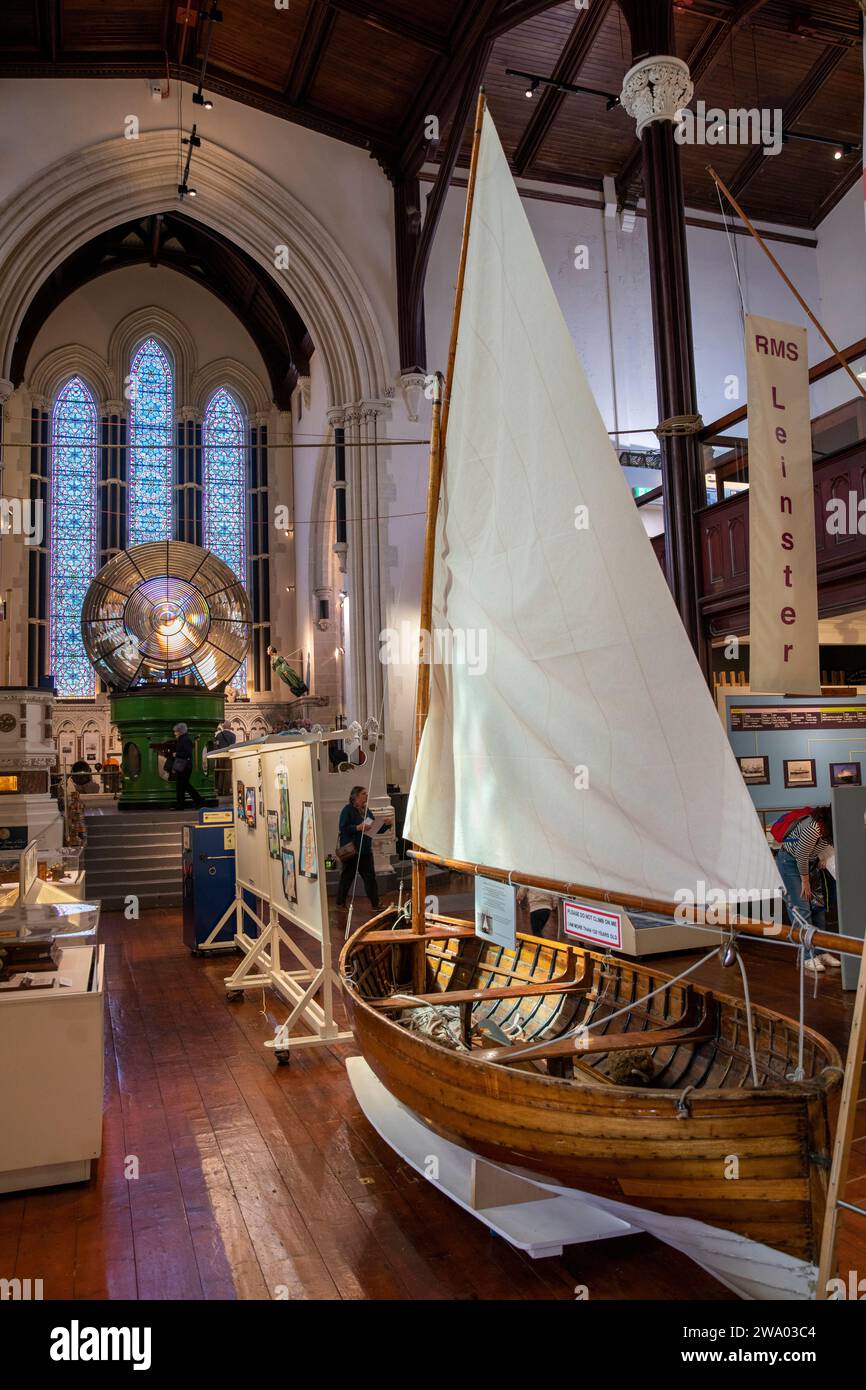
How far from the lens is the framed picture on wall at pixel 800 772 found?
755 cm

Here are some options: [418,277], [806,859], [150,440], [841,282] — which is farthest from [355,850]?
[150,440]

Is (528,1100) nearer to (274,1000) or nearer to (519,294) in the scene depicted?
(519,294)

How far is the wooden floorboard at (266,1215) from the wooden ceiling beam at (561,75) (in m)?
11.4

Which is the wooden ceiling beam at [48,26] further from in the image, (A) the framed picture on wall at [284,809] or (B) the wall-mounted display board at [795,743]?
(B) the wall-mounted display board at [795,743]

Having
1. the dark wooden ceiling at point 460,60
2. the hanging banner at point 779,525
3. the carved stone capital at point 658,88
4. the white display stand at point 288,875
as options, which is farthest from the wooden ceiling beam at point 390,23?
the white display stand at point 288,875

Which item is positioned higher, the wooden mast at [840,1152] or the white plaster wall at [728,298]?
the white plaster wall at [728,298]

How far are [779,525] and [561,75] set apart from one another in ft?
31.5

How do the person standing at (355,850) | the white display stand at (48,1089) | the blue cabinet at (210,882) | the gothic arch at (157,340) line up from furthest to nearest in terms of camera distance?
1. the gothic arch at (157,340)
2. the person standing at (355,850)
3. the blue cabinet at (210,882)
4. the white display stand at (48,1089)

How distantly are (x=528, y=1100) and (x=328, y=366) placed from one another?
12.0 metres

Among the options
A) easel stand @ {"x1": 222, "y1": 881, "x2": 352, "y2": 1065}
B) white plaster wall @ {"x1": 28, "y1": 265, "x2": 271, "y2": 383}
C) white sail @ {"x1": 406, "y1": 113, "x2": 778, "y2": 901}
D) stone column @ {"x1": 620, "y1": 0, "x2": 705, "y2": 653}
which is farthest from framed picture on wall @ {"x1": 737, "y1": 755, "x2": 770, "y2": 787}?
white plaster wall @ {"x1": 28, "y1": 265, "x2": 271, "y2": 383}

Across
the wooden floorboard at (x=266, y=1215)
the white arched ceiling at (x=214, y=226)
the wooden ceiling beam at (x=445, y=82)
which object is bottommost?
the wooden floorboard at (x=266, y=1215)

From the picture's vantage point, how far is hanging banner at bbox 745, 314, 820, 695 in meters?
4.62

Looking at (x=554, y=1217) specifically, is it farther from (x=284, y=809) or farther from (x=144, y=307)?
(x=144, y=307)

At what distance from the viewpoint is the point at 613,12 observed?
33.9 ft
